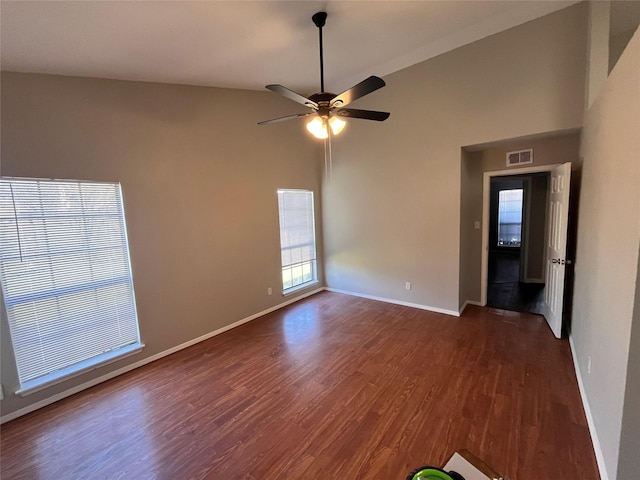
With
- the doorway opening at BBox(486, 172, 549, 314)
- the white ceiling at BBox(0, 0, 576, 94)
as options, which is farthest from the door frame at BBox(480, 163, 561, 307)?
the white ceiling at BBox(0, 0, 576, 94)

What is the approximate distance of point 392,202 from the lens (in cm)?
443

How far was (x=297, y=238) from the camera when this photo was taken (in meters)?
4.93

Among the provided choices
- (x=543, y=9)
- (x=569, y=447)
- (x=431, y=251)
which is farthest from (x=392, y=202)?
(x=569, y=447)

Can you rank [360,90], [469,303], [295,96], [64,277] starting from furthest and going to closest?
[469,303] → [64,277] → [295,96] → [360,90]

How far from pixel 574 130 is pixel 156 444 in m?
5.04

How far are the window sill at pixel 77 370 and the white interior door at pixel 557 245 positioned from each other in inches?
192

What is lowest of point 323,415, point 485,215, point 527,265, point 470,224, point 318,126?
point 323,415

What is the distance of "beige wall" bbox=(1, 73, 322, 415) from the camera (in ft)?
7.73

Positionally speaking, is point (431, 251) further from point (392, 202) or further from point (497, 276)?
point (497, 276)

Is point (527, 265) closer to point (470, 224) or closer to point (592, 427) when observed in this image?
point (470, 224)

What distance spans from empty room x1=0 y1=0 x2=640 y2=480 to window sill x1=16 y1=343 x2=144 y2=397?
0.02 meters

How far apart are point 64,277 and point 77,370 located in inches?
35.9

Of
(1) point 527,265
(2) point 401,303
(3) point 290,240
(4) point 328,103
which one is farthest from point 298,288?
(1) point 527,265

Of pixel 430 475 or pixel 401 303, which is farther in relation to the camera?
pixel 401 303
